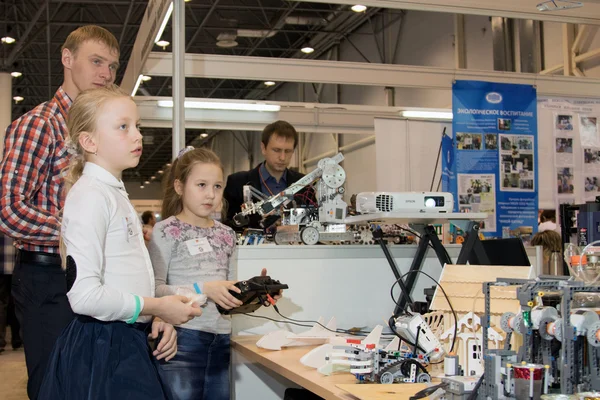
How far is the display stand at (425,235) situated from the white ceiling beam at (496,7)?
4.21 ft

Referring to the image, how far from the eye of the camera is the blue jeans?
7.82ft

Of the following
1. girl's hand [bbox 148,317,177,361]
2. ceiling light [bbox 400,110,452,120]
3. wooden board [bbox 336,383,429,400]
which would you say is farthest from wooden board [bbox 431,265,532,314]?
ceiling light [bbox 400,110,452,120]

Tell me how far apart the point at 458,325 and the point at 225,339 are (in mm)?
936

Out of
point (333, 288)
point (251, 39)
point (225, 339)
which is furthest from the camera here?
point (251, 39)

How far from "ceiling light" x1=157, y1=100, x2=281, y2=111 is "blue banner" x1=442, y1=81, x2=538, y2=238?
157cm

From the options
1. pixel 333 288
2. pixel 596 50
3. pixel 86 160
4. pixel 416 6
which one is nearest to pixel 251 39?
pixel 596 50

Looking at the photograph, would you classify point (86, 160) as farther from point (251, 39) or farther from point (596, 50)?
point (251, 39)

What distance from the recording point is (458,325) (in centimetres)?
194

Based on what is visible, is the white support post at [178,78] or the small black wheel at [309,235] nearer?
the small black wheel at [309,235]

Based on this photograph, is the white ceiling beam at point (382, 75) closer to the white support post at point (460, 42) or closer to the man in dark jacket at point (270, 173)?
the man in dark jacket at point (270, 173)

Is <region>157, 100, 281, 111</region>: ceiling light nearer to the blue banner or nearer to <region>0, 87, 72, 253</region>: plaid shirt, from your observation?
the blue banner

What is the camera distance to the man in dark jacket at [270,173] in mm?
3742

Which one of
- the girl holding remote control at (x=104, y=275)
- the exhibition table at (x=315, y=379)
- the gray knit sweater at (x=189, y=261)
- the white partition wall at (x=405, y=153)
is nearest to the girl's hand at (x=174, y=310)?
the girl holding remote control at (x=104, y=275)

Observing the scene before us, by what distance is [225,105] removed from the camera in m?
5.67
